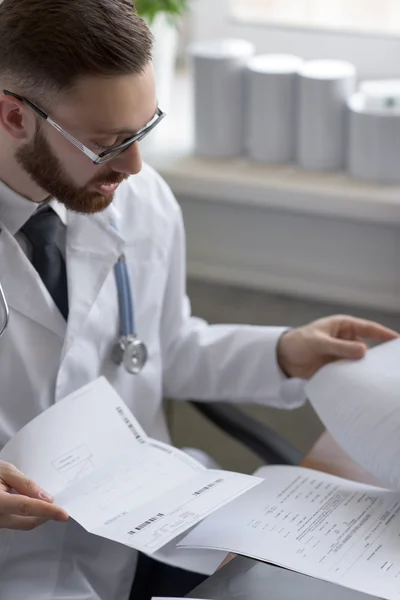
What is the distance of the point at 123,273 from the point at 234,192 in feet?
1.47

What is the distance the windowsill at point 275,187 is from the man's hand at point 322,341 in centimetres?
31

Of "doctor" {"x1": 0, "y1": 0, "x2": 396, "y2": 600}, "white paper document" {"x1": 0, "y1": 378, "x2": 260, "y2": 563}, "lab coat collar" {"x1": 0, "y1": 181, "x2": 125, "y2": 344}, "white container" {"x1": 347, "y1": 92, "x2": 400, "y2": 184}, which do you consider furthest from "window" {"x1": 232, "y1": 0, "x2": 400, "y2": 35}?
"white paper document" {"x1": 0, "y1": 378, "x2": 260, "y2": 563}

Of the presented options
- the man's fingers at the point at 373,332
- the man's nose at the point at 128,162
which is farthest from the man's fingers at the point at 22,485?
the man's fingers at the point at 373,332

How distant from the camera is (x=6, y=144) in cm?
110

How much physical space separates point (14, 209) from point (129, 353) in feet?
0.77

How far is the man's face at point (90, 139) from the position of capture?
1.02 metres

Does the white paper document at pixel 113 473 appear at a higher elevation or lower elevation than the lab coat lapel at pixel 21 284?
lower

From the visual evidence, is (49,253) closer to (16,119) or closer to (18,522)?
(16,119)

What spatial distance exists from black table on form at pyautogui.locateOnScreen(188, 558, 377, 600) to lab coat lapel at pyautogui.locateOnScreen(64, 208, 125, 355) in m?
0.36

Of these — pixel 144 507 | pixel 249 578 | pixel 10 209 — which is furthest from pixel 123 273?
pixel 249 578

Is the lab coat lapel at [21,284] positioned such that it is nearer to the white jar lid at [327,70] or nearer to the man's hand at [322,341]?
the man's hand at [322,341]

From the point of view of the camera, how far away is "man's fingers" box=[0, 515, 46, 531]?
3.16ft

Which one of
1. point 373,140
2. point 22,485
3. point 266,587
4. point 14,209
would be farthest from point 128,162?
point 373,140

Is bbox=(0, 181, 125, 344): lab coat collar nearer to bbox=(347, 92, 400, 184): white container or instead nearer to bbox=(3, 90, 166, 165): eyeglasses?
bbox=(3, 90, 166, 165): eyeglasses
